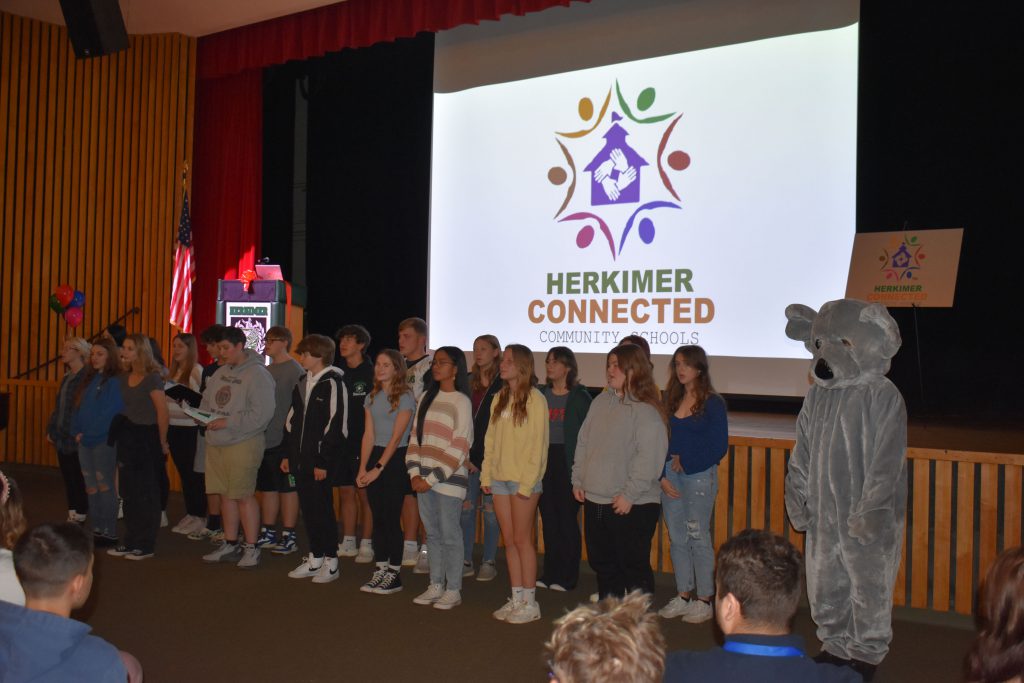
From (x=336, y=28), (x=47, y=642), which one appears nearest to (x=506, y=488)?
(x=47, y=642)

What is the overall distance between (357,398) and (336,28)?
4.88m

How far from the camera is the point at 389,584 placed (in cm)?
447

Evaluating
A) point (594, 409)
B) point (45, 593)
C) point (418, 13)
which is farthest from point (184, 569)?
point (418, 13)

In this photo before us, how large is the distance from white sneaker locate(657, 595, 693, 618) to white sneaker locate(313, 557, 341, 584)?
5.94 ft

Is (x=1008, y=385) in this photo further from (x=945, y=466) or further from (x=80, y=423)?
(x=80, y=423)

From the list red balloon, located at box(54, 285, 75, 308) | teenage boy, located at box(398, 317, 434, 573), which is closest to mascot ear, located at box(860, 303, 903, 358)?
teenage boy, located at box(398, 317, 434, 573)

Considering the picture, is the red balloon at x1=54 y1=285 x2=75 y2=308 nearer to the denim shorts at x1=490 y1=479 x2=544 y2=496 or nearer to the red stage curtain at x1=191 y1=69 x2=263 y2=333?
the red stage curtain at x1=191 y1=69 x2=263 y2=333

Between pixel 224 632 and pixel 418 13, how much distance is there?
18.2ft

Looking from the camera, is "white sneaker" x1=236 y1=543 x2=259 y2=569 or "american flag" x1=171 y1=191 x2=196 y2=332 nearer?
"white sneaker" x1=236 y1=543 x2=259 y2=569

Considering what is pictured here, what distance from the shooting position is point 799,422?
3430 mm

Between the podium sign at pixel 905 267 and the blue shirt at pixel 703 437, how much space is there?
7.87ft

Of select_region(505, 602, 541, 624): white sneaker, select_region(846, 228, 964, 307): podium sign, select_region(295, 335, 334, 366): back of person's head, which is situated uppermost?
select_region(846, 228, 964, 307): podium sign

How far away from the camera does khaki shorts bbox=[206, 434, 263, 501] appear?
487cm

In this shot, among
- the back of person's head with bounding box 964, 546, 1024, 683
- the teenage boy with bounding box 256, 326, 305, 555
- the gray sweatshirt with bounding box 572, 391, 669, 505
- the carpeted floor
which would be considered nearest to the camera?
the back of person's head with bounding box 964, 546, 1024, 683
